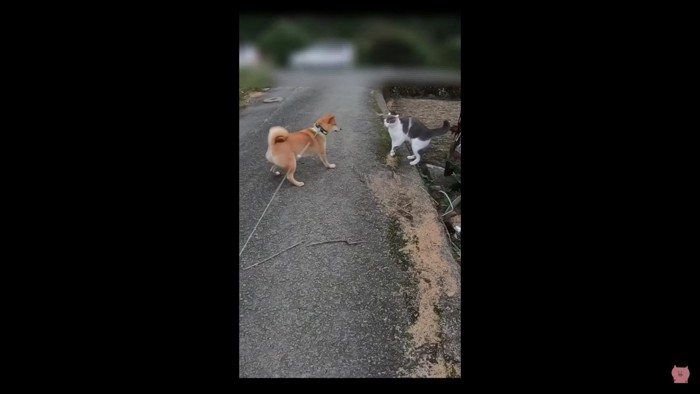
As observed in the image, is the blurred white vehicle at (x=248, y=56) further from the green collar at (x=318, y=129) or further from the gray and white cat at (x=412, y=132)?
the gray and white cat at (x=412, y=132)

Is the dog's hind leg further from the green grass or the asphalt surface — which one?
the green grass

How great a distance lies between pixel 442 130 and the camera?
8.20 ft

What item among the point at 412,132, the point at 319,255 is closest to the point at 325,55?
the point at 412,132

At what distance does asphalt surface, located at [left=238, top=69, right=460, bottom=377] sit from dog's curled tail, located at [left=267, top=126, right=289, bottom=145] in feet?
0.27

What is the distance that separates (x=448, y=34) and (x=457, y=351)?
71.1 inches

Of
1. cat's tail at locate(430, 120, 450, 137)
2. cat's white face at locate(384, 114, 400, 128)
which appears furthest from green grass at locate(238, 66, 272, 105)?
cat's tail at locate(430, 120, 450, 137)

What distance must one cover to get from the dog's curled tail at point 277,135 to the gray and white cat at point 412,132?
2.50 ft

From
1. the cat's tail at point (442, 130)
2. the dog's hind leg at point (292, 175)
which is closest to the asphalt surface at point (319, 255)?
the dog's hind leg at point (292, 175)

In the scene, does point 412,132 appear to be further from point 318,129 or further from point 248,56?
point 248,56

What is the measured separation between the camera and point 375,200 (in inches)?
100

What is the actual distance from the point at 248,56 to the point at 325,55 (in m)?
0.44

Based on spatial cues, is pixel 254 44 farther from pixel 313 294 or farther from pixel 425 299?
pixel 425 299

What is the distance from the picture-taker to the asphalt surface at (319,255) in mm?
1925

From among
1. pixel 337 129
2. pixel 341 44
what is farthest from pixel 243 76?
pixel 337 129
